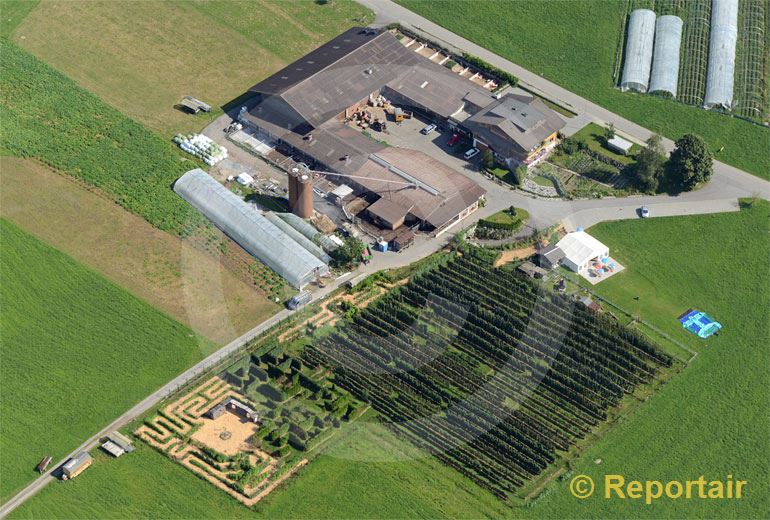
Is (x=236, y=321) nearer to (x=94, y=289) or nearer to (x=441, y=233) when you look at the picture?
(x=94, y=289)

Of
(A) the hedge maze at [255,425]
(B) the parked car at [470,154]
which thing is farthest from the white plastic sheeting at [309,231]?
(B) the parked car at [470,154]

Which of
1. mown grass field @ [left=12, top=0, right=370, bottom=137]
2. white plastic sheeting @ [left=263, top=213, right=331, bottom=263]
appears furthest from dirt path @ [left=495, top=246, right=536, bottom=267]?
mown grass field @ [left=12, top=0, right=370, bottom=137]

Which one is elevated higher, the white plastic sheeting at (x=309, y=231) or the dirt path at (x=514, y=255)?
the white plastic sheeting at (x=309, y=231)

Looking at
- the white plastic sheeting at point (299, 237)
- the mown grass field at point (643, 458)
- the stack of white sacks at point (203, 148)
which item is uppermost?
the stack of white sacks at point (203, 148)

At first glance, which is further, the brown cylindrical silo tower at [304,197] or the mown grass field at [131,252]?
the brown cylindrical silo tower at [304,197]

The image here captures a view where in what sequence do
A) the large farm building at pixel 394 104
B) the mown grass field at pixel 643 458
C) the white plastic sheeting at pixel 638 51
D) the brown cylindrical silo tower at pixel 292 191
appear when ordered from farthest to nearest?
the white plastic sheeting at pixel 638 51
the large farm building at pixel 394 104
the brown cylindrical silo tower at pixel 292 191
the mown grass field at pixel 643 458

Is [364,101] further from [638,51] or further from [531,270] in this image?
[638,51]

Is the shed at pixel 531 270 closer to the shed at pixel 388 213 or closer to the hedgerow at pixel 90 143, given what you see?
the shed at pixel 388 213

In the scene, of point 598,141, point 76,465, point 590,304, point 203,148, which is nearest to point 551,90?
point 598,141
